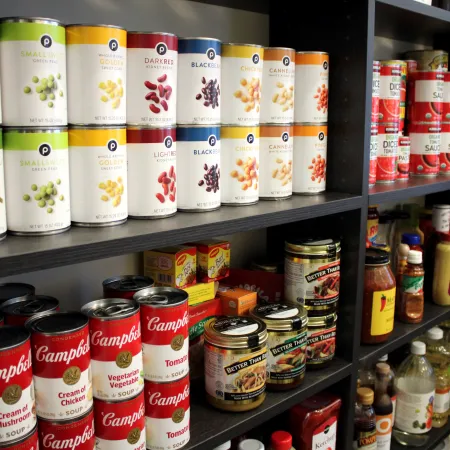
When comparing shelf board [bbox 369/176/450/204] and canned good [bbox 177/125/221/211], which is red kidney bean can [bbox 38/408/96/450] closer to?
canned good [bbox 177/125/221/211]

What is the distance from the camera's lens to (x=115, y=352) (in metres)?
0.92

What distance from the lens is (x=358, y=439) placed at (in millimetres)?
1593

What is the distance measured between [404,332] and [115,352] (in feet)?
3.44

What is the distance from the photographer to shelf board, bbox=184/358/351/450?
43.6 inches

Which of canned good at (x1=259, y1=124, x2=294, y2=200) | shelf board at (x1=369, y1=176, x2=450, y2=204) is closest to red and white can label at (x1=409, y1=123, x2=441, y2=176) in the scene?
shelf board at (x1=369, y1=176, x2=450, y2=204)

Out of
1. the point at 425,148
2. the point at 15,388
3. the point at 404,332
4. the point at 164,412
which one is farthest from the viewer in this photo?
the point at 425,148

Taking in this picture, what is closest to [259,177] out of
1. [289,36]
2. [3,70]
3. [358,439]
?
[289,36]

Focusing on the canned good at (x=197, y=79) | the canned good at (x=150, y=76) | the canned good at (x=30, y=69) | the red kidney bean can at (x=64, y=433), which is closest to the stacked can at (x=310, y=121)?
the canned good at (x=197, y=79)

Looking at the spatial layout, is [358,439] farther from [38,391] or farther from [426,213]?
[38,391]

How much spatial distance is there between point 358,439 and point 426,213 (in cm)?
86

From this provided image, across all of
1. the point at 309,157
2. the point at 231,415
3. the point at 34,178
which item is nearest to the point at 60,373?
the point at 34,178

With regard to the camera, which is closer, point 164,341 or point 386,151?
point 164,341

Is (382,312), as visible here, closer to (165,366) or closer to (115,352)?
(165,366)

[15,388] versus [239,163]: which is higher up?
[239,163]
